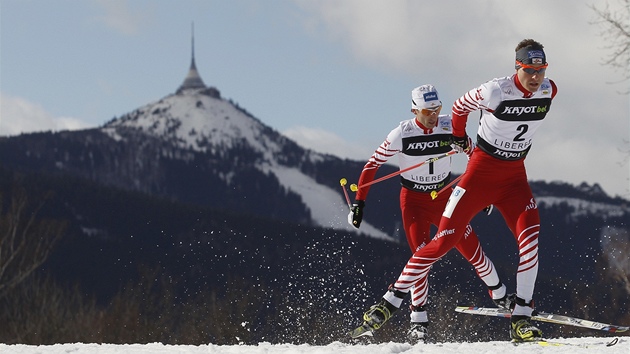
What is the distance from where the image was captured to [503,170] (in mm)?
8969

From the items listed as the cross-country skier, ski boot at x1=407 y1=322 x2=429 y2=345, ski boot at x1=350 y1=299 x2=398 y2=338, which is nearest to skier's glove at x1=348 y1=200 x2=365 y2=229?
the cross-country skier

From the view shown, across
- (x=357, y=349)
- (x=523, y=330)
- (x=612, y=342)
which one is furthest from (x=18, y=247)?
(x=612, y=342)

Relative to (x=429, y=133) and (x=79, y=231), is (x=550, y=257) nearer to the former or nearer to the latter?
(x=79, y=231)

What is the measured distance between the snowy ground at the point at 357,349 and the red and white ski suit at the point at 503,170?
36.5 inches

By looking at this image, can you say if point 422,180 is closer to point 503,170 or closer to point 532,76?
point 503,170

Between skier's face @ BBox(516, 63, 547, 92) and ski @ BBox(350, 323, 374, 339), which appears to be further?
ski @ BBox(350, 323, 374, 339)

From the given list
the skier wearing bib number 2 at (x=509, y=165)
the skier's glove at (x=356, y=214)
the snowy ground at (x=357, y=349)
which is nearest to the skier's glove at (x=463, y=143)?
the skier wearing bib number 2 at (x=509, y=165)

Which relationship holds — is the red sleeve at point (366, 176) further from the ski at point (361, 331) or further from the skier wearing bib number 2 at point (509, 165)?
the ski at point (361, 331)

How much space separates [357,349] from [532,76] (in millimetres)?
2694

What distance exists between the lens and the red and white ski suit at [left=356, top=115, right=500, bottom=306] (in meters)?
10.0

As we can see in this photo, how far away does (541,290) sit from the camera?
9612cm

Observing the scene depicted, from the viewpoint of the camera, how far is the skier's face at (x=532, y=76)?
337 inches

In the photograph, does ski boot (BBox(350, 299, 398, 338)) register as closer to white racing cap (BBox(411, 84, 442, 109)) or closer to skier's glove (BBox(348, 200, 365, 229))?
skier's glove (BBox(348, 200, 365, 229))

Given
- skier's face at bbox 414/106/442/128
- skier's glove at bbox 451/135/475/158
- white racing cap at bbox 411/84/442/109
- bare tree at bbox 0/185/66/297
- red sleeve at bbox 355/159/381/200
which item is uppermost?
bare tree at bbox 0/185/66/297
